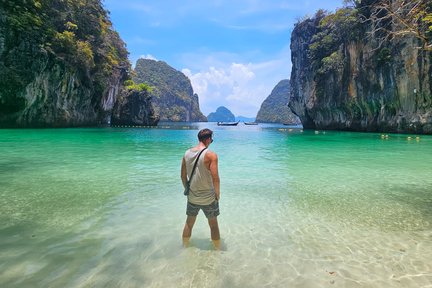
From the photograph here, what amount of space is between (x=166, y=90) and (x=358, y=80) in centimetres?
14199

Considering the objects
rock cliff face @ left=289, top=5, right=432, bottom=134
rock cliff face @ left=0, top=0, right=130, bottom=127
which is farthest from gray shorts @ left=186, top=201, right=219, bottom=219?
rock cliff face @ left=0, top=0, right=130, bottom=127

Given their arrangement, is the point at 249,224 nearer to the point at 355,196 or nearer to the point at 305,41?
the point at 355,196

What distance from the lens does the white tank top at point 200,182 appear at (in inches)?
149

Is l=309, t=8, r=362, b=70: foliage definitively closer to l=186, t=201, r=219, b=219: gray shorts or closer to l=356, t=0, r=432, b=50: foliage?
l=356, t=0, r=432, b=50: foliage

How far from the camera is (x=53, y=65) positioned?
3416cm

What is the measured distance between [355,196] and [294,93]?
192 ft

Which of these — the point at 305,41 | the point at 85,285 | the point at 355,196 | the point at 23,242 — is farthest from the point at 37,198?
the point at 305,41

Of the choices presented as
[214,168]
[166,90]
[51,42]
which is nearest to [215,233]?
[214,168]

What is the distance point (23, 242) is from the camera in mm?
4160

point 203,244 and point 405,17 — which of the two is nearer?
point 203,244

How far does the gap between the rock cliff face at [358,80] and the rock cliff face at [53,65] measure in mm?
32444

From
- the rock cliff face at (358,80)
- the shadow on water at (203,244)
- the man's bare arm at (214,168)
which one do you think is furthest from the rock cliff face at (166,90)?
the man's bare arm at (214,168)

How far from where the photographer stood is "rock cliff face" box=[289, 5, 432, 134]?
104 feet

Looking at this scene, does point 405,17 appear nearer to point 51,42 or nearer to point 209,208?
point 209,208
